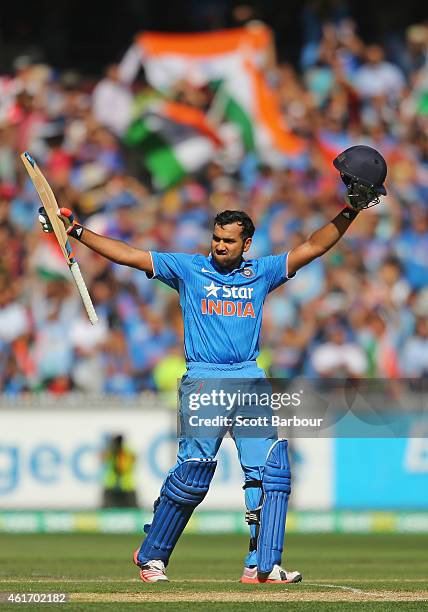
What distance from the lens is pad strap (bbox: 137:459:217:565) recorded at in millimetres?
8695

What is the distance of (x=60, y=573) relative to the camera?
10266mm

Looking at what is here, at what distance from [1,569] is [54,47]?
14605mm

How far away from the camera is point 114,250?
8.66m

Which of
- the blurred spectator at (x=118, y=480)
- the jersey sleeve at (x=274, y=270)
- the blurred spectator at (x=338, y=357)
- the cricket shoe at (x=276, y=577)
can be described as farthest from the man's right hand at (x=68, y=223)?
the blurred spectator at (x=338, y=357)

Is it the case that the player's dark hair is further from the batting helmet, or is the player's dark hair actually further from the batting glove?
the batting glove

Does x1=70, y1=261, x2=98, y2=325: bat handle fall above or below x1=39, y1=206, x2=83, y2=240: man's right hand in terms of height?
below

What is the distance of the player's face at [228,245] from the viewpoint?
28.9 ft

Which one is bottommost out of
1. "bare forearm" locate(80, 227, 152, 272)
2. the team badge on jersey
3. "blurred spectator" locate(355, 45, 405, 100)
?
the team badge on jersey

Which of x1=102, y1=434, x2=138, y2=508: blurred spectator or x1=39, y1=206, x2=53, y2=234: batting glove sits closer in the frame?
x1=39, y1=206, x2=53, y2=234: batting glove

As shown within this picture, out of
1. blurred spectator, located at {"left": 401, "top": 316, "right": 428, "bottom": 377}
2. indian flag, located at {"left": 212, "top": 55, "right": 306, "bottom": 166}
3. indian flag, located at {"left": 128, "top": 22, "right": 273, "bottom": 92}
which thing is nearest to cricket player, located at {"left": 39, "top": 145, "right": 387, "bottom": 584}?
blurred spectator, located at {"left": 401, "top": 316, "right": 428, "bottom": 377}

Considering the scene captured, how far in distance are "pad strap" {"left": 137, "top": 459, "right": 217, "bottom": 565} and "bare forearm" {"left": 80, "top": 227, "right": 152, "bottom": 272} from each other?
3.93 ft

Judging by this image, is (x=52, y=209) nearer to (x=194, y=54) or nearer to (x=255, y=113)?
(x=255, y=113)

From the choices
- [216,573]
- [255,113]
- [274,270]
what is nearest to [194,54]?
[255,113]

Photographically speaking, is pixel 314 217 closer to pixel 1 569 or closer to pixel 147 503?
pixel 147 503
